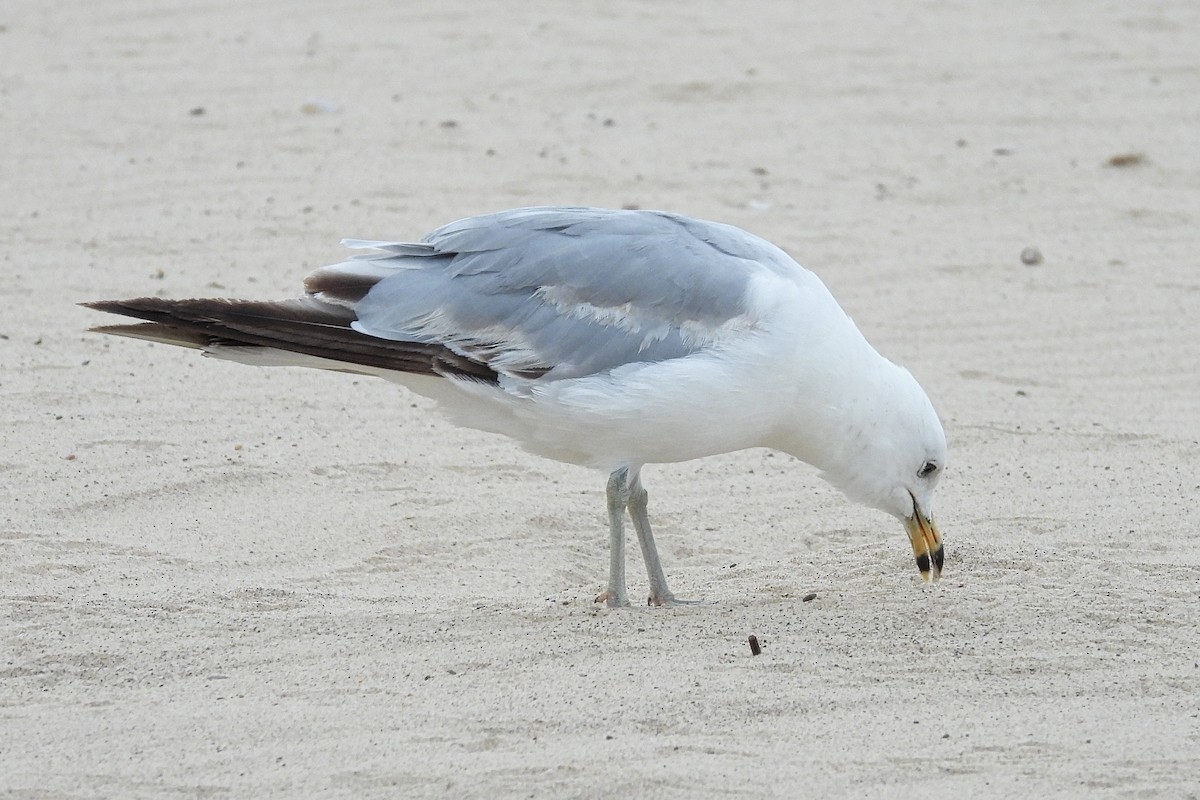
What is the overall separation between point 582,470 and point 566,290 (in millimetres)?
1461

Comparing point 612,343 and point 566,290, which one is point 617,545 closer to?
point 612,343

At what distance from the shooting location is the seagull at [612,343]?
4312 millimetres

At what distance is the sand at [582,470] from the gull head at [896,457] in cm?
19

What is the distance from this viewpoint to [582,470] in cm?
584

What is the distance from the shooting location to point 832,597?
4.68 m

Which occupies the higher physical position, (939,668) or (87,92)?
(87,92)

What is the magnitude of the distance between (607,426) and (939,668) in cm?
106

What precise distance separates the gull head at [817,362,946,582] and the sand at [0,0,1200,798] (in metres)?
0.19

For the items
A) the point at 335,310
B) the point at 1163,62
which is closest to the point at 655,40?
the point at 1163,62

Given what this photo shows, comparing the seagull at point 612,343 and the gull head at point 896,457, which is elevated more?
the seagull at point 612,343

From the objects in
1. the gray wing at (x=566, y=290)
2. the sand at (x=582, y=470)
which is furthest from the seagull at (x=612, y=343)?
the sand at (x=582, y=470)

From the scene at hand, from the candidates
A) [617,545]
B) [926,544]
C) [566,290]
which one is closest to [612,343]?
[566,290]

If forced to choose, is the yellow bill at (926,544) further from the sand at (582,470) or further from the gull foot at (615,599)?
the gull foot at (615,599)

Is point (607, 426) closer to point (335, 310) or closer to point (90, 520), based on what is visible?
point (335, 310)
